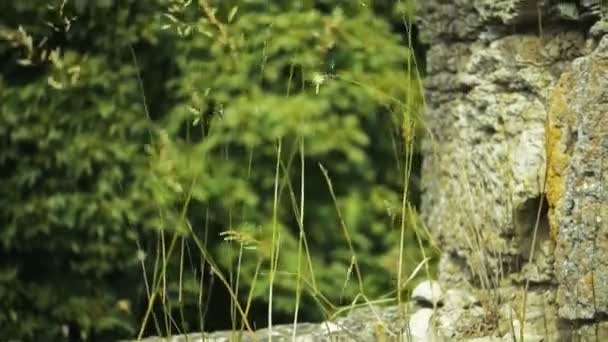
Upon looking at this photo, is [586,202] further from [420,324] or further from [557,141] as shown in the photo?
[420,324]

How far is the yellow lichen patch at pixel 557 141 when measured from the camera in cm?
376

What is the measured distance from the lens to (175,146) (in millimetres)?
4652

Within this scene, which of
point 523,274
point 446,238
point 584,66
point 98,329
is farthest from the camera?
point 98,329

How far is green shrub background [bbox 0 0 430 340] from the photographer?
4.66 m

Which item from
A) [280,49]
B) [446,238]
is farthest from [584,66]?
[280,49]

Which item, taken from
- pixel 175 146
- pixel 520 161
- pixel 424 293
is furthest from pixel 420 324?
pixel 175 146

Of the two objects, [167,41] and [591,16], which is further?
[167,41]

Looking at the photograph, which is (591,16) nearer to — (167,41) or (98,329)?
(167,41)

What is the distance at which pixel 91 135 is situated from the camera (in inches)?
187

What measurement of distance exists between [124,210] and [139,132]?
0.32 meters

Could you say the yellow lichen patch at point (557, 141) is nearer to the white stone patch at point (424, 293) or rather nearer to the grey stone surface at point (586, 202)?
the grey stone surface at point (586, 202)

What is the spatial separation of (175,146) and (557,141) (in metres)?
1.56

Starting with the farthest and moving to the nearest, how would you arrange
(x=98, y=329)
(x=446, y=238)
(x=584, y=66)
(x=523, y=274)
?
1. (x=98, y=329)
2. (x=446, y=238)
3. (x=523, y=274)
4. (x=584, y=66)

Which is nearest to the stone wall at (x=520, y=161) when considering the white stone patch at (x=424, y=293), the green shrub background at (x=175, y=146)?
the white stone patch at (x=424, y=293)
